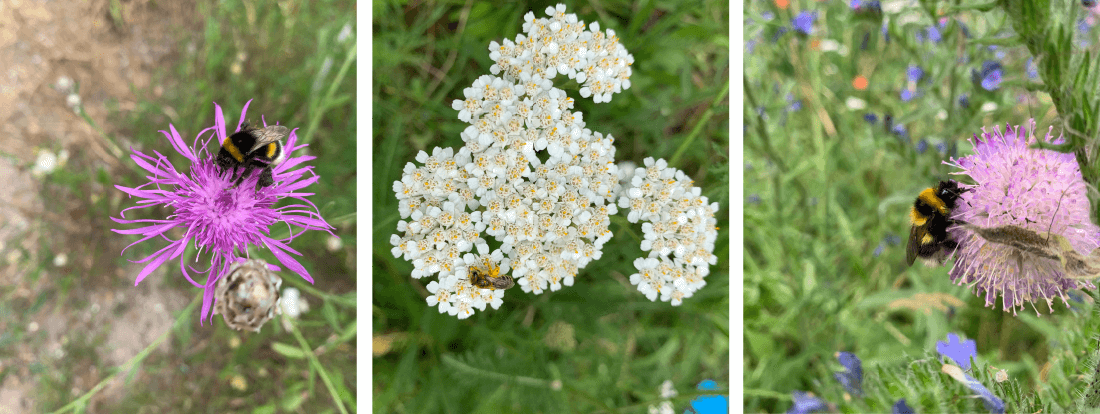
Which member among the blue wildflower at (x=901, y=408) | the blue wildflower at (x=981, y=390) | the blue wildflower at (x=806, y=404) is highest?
the blue wildflower at (x=981, y=390)

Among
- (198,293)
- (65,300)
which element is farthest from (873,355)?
(65,300)

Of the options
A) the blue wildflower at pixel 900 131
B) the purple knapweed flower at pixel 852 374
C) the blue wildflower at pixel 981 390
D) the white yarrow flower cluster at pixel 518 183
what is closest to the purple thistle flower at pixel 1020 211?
the blue wildflower at pixel 981 390

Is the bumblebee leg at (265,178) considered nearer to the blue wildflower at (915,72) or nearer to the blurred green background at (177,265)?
the blurred green background at (177,265)

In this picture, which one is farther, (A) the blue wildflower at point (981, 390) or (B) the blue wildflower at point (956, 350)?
(B) the blue wildflower at point (956, 350)

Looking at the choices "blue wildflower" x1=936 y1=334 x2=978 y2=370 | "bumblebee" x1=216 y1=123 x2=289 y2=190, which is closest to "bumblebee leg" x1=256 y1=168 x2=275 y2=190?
"bumblebee" x1=216 y1=123 x2=289 y2=190

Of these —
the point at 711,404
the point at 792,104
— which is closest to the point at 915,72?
the point at 792,104

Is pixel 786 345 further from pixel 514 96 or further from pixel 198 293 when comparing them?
pixel 198 293
